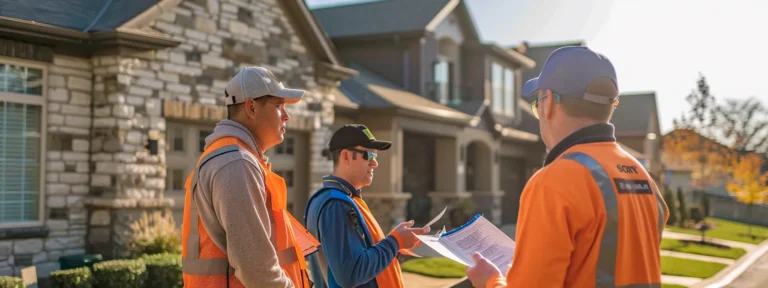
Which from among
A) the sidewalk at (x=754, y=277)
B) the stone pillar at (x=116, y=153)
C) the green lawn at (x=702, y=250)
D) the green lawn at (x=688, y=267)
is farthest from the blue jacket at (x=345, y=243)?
the green lawn at (x=702, y=250)

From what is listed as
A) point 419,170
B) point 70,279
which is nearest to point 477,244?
point 70,279

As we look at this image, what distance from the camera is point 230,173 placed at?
3117 mm

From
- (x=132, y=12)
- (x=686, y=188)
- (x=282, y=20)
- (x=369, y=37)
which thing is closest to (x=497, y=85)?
(x=369, y=37)

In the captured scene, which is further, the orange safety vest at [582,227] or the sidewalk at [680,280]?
the sidewalk at [680,280]

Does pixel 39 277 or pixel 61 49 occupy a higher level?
pixel 61 49

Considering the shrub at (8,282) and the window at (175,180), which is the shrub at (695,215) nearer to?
the window at (175,180)

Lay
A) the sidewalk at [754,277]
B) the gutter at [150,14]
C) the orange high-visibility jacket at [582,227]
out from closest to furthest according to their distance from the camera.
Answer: the orange high-visibility jacket at [582,227]
the gutter at [150,14]
the sidewalk at [754,277]

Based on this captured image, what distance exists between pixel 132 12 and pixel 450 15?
43.0 ft

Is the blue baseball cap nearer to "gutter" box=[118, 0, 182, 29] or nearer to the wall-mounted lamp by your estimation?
"gutter" box=[118, 0, 182, 29]

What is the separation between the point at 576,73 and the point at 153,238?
8362 mm

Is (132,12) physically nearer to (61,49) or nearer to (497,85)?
(61,49)

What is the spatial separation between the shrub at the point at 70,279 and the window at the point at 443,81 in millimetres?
14062

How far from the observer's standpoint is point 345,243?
12.5ft

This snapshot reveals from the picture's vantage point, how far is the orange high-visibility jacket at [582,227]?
240 cm
